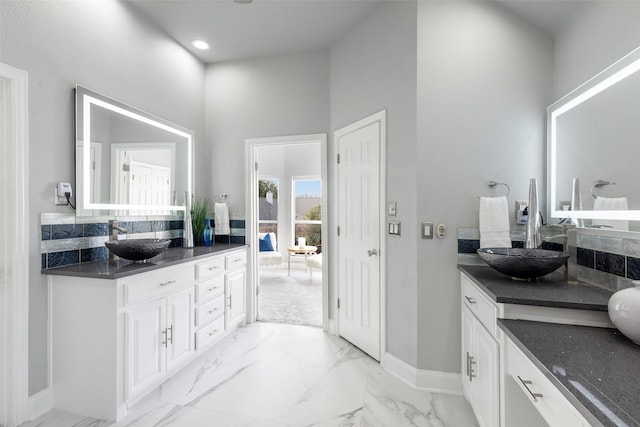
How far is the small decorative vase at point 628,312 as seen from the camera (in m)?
0.99

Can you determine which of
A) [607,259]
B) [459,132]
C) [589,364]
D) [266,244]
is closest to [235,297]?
[459,132]

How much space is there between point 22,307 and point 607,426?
2.64 metres

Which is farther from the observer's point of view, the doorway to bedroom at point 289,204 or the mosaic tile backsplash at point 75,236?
the doorway to bedroom at point 289,204

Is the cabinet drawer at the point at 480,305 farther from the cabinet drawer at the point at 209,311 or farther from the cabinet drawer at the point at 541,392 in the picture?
the cabinet drawer at the point at 209,311

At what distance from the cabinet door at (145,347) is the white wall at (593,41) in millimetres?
3157

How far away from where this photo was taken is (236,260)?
3.12 metres

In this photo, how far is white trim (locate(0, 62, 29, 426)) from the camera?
172 cm

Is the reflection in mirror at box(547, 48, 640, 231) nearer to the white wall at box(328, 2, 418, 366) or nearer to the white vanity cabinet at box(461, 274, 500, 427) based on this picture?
the white vanity cabinet at box(461, 274, 500, 427)

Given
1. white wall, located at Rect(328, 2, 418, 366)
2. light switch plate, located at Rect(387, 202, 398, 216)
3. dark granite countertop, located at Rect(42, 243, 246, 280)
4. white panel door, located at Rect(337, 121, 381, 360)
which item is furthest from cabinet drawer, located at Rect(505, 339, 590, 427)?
dark granite countertop, located at Rect(42, 243, 246, 280)

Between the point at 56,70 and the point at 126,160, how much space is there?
0.76 m

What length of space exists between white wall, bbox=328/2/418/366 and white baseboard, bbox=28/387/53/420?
2.34 m

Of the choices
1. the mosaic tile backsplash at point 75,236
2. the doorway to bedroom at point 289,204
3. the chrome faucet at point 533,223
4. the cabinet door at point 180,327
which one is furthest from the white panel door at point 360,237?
the doorway to bedroom at point 289,204

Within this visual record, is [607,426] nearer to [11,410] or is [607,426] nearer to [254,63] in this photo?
[11,410]

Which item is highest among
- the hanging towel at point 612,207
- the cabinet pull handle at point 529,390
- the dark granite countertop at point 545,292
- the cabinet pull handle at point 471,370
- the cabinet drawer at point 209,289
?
the hanging towel at point 612,207
